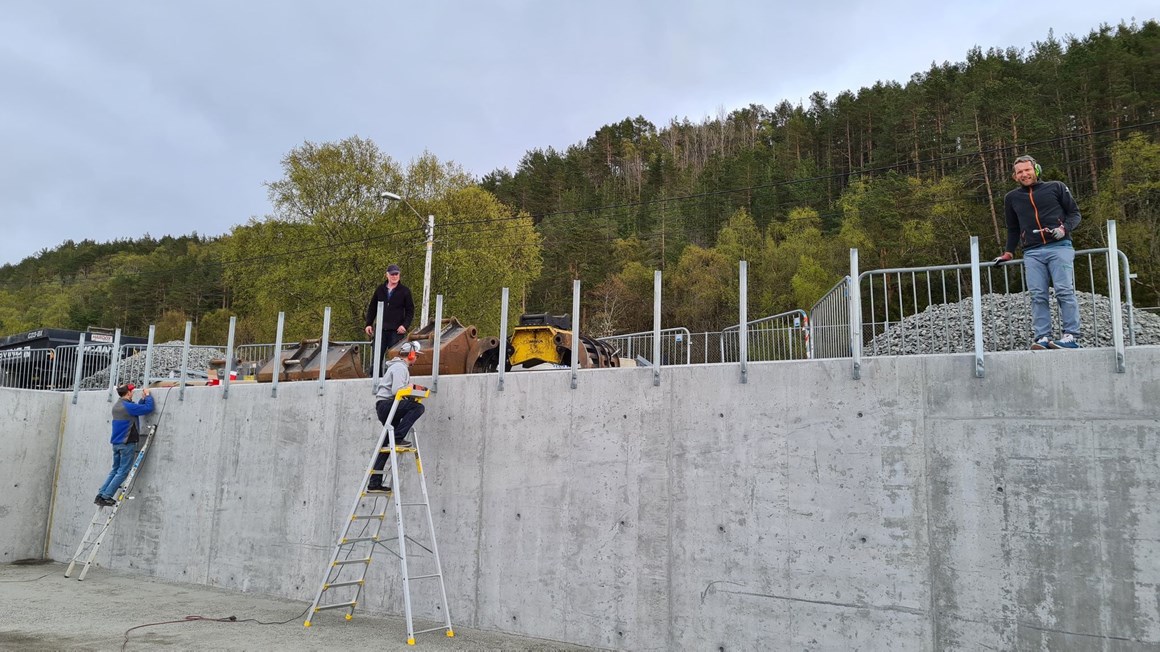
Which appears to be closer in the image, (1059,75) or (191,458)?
(191,458)

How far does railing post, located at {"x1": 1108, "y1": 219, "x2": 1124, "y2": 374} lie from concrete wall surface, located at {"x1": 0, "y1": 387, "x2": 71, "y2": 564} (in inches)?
581

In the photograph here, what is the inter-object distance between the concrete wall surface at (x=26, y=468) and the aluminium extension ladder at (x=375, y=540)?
708cm

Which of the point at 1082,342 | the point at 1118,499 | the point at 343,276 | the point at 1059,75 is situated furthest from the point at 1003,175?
the point at 1118,499

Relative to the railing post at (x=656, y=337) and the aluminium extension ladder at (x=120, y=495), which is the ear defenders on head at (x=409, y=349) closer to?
the railing post at (x=656, y=337)

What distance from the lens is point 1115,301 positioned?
534 cm

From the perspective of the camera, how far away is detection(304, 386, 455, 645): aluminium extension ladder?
24.4ft

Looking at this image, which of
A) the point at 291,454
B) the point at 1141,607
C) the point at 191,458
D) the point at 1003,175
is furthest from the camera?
the point at 1003,175

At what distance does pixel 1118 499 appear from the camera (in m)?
5.12

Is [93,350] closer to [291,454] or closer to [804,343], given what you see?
[291,454]

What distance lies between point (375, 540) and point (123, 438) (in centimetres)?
573

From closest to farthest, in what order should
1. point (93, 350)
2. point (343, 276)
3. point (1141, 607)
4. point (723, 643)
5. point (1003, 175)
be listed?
point (1141, 607)
point (723, 643)
point (93, 350)
point (343, 276)
point (1003, 175)

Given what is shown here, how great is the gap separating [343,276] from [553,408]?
25801 millimetres

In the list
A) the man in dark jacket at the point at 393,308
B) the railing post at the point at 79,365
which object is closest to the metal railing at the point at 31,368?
the railing post at the point at 79,365

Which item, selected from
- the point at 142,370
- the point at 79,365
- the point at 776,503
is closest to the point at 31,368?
the point at 142,370
